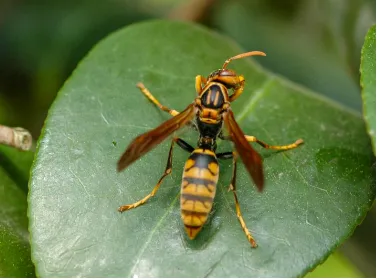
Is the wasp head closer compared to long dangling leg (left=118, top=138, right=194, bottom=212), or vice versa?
long dangling leg (left=118, top=138, right=194, bottom=212)

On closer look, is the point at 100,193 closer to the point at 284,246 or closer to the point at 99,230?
the point at 99,230

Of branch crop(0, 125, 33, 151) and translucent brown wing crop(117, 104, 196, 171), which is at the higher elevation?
translucent brown wing crop(117, 104, 196, 171)

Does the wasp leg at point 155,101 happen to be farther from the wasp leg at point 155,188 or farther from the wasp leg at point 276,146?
the wasp leg at point 276,146

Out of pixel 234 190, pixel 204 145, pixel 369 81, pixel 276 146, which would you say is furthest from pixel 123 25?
pixel 369 81

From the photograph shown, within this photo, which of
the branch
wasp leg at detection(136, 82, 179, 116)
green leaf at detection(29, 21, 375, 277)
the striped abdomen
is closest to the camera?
green leaf at detection(29, 21, 375, 277)

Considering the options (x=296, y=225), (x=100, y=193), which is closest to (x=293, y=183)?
(x=296, y=225)

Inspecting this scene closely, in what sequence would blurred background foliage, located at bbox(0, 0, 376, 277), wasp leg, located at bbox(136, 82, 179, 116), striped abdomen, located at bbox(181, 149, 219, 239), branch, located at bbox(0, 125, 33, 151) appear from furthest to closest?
blurred background foliage, located at bbox(0, 0, 376, 277) → wasp leg, located at bbox(136, 82, 179, 116) → branch, located at bbox(0, 125, 33, 151) → striped abdomen, located at bbox(181, 149, 219, 239)

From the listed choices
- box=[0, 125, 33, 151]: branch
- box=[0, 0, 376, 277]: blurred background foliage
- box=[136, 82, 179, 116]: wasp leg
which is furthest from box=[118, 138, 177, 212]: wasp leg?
box=[0, 0, 376, 277]: blurred background foliage

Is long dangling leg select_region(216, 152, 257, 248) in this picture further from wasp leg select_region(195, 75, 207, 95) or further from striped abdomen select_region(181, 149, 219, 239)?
wasp leg select_region(195, 75, 207, 95)

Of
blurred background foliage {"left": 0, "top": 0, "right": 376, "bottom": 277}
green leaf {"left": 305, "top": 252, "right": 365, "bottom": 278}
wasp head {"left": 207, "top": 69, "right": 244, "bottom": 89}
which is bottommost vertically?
green leaf {"left": 305, "top": 252, "right": 365, "bottom": 278}
